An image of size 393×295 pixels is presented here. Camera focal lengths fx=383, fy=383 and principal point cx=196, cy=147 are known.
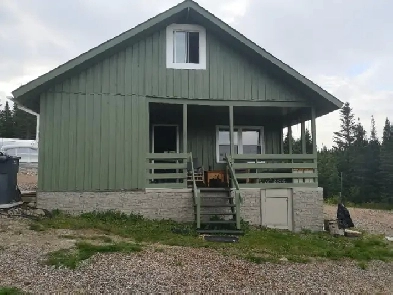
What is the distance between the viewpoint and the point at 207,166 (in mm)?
13758

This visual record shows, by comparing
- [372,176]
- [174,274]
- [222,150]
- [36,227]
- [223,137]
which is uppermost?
[223,137]

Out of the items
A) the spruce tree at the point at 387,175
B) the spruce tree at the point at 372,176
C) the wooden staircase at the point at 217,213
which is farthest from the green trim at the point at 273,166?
the spruce tree at the point at 372,176

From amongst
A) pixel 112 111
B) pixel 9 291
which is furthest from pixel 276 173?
pixel 9 291

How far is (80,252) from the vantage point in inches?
271

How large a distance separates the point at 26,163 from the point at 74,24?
13751mm

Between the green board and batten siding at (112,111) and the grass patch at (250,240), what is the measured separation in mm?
1163

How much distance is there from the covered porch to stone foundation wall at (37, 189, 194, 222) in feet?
1.06

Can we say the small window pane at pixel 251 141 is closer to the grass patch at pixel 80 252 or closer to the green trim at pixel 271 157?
the green trim at pixel 271 157

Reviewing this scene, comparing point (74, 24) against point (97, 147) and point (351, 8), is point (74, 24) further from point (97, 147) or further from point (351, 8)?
point (351, 8)

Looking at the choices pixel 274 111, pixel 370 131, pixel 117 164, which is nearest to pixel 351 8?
pixel 274 111

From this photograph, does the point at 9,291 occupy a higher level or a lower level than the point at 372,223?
higher

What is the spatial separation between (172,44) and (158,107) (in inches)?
82.9

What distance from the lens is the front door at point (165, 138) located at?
1379 centimetres

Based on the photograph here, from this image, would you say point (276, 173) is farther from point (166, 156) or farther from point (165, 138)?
point (165, 138)
